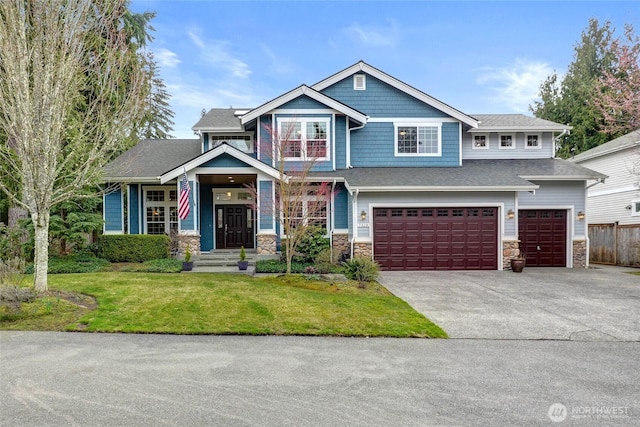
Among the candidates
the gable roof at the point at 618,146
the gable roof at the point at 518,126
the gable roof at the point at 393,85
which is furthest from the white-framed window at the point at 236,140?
the gable roof at the point at 618,146

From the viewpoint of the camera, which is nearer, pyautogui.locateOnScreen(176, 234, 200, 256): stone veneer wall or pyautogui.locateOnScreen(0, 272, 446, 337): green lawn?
pyautogui.locateOnScreen(0, 272, 446, 337): green lawn

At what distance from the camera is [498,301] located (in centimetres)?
851

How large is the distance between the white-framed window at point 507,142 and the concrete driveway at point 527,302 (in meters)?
6.53

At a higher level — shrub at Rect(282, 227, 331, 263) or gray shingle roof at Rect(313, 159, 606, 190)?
gray shingle roof at Rect(313, 159, 606, 190)

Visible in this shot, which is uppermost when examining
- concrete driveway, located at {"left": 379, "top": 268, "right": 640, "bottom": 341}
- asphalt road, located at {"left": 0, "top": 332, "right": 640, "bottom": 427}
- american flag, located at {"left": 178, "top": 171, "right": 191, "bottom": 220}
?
american flag, located at {"left": 178, "top": 171, "right": 191, "bottom": 220}

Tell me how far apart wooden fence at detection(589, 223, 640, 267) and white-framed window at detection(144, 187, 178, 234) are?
20.5 metres

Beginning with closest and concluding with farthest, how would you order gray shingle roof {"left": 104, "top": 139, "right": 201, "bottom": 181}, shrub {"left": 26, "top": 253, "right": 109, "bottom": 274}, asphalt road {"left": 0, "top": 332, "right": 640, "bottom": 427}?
1. asphalt road {"left": 0, "top": 332, "right": 640, "bottom": 427}
2. shrub {"left": 26, "top": 253, "right": 109, "bottom": 274}
3. gray shingle roof {"left": 104, "top": 139, "right": 201, "bottom": 181}

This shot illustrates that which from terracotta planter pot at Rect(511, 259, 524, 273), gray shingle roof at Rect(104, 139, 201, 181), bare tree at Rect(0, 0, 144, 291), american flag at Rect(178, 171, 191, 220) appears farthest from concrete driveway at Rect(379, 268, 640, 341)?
gray shingle roof at Rect(104, 139, 201, 181)

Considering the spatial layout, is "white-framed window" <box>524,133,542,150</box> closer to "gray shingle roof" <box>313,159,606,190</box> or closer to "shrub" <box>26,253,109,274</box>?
"gray shingle roof" <box>313,159,606,190</box>

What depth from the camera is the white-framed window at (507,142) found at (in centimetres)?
1700

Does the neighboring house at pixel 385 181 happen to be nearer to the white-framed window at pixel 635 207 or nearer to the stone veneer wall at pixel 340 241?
the stone veneer wall at pixel 340 241

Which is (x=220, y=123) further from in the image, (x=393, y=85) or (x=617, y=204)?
(x=617, y=204)

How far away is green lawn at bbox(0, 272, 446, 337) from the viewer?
6189 millimetres

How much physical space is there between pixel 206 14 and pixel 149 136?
62.6 ft
